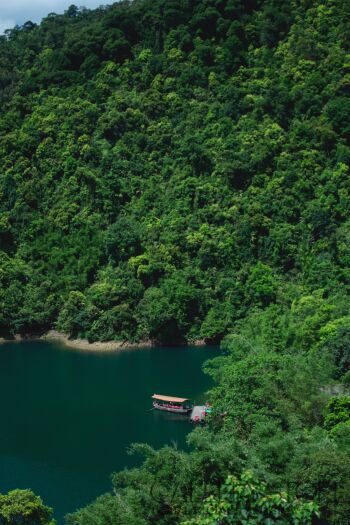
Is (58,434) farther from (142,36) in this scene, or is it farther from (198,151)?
(142,36)

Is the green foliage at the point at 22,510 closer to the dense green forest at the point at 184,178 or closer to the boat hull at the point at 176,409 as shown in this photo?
the dense green forest at the point at 184,178

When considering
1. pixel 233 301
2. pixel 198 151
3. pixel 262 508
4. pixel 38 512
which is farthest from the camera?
pixel 198 151

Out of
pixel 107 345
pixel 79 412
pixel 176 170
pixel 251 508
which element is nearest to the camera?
pixel 251 508

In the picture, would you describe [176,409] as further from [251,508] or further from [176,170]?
[176,170]

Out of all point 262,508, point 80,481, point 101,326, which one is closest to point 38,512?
point 80,481

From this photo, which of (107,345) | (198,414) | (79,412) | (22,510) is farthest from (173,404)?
(22,510)

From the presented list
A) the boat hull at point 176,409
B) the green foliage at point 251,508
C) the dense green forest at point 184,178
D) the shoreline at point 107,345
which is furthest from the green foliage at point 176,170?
the green foliage at point 251,508
